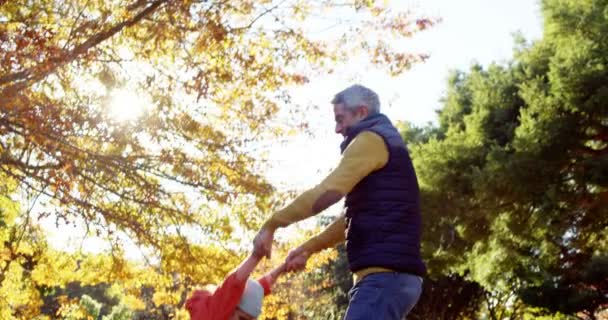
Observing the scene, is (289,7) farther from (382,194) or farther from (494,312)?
(494,312)

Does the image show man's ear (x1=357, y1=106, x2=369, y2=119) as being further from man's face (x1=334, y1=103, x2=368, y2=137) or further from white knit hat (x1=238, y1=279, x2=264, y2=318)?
white knit hat (x1=238, y1=279, x2=264, y2=318)

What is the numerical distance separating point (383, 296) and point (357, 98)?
2.80ft

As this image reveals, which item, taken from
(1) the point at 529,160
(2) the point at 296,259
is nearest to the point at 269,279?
(2) the point at 296,259

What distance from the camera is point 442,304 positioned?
28562mm

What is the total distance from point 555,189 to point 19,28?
9.98 m

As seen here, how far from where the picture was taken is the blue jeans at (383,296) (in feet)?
7.40

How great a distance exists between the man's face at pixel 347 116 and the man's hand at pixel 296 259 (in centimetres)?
58

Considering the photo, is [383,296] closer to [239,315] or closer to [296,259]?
[296,259]

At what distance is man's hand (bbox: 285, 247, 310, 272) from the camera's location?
9.02ft

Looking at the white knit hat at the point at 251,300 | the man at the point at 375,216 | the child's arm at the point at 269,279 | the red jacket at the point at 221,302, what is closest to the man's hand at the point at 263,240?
the man at the point at 375,216

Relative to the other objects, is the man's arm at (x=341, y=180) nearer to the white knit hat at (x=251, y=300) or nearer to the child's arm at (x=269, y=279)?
the white knit hat at (x=251, y=300)

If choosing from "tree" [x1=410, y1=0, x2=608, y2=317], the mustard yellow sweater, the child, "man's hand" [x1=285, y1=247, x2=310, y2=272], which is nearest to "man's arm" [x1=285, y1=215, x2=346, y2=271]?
"man's hand" [x1=285, y1=247, x2=310, y2=272]

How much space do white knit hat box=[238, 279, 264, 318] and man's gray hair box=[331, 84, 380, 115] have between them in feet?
2.96

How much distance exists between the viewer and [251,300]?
2699 mm
